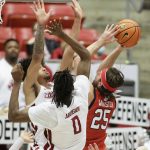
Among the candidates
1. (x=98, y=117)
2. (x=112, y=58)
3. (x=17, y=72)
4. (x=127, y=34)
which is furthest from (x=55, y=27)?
(x=112, y=58)

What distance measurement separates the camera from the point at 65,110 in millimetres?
5621

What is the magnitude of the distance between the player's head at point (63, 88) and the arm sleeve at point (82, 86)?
16 centimetres

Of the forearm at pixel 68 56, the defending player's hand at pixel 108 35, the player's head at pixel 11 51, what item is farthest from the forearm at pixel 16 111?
the player's head at pixel 11 51

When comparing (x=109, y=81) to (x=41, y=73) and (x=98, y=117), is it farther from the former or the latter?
(x=41, y=73)

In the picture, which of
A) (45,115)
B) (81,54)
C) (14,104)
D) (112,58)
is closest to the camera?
(45,115)

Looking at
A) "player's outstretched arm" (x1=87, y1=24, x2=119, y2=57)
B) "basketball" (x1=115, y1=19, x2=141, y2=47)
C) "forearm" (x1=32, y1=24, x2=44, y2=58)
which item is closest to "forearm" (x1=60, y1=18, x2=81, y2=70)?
"player's outstretched arm" (x1=87, y1=24, x2=119, y2=57)

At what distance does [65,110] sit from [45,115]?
7.0 inches

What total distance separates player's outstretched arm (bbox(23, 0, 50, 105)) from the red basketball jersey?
59 centimetres

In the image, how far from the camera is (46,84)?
6621 millimetres

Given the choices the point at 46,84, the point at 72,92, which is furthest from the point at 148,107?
the point at 72,92

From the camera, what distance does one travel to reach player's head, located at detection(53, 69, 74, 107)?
5.60 metres

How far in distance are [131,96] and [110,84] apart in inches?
157

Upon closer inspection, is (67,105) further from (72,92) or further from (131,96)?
(131,96)

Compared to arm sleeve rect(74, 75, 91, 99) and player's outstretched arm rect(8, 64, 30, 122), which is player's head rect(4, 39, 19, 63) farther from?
arm sleeve rect(74, 75, 91, 99)
